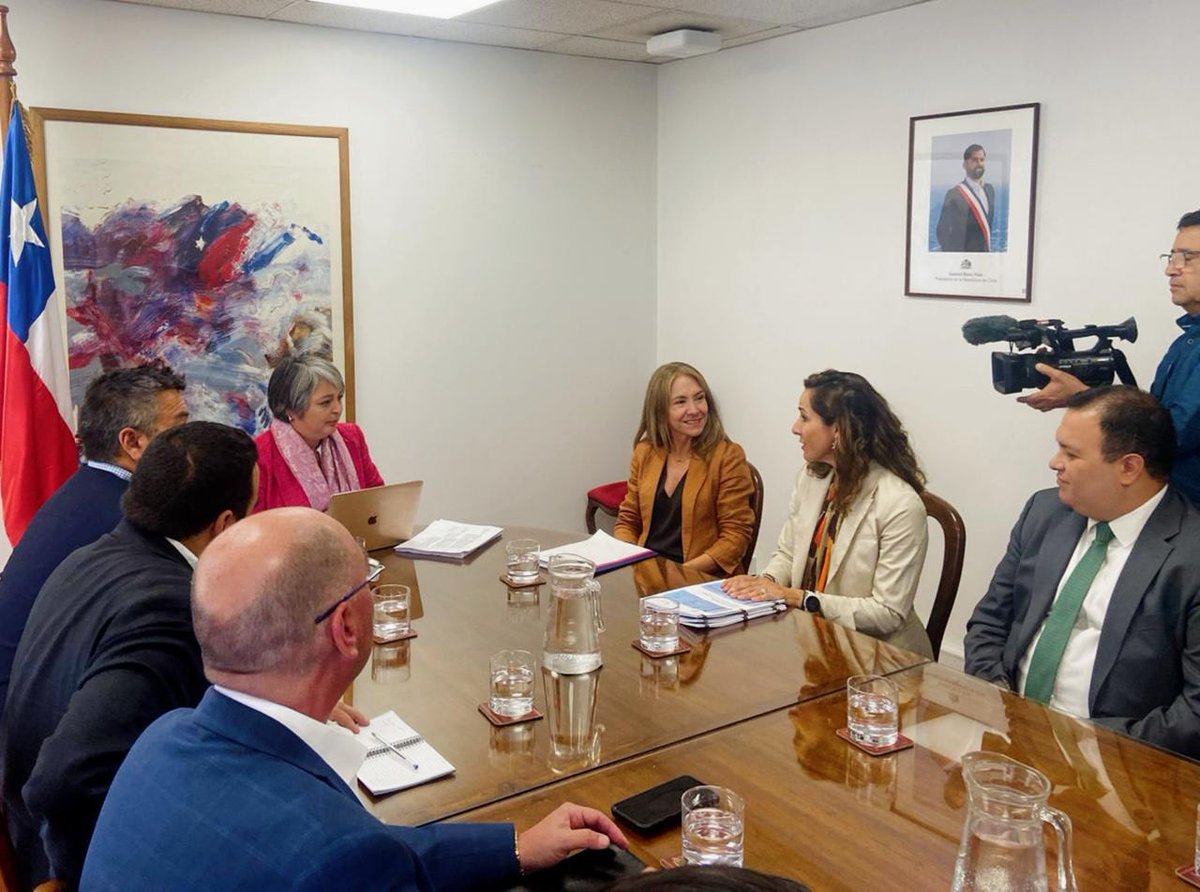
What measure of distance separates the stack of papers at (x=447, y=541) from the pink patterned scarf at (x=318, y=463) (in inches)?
13.4

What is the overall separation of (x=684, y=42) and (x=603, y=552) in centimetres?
235

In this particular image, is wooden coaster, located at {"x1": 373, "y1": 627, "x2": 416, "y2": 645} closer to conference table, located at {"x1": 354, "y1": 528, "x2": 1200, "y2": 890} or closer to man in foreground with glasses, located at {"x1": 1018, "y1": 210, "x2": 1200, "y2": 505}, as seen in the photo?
conference table, located at {"x1": 354, "y1": 528, "x2": 1200, "y2": 890}

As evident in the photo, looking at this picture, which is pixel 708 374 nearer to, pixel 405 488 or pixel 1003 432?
pixel 1003 432

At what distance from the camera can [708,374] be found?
16.5 feet

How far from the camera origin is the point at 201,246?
402 centimetres

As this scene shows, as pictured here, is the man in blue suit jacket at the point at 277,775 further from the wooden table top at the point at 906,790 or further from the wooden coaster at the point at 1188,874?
the wooden coaster at the point at 1188,874

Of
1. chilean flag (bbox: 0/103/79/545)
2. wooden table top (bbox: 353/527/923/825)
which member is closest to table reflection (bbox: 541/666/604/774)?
wooden table top (bbox: 353/527/923/825)

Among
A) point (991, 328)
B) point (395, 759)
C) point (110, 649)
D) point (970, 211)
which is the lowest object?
point (395, 759)

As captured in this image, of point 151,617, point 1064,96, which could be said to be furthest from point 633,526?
point 151,617

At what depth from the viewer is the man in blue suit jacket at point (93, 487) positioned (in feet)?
7.08

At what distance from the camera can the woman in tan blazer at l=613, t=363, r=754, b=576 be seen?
137 inches

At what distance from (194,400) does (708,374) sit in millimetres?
2280

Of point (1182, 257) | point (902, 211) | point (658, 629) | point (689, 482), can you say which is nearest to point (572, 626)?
point (658, 629)

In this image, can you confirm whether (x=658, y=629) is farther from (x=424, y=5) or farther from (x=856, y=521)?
(x=424, y=5)
